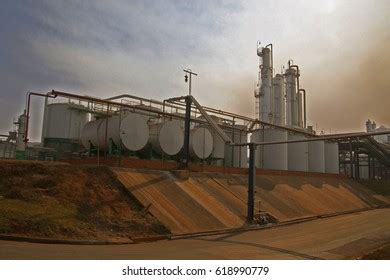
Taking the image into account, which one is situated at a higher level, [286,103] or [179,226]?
[286,103]

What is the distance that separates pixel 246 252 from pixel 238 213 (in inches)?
418

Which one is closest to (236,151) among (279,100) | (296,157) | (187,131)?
(296,157)

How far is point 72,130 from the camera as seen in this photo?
3906cm

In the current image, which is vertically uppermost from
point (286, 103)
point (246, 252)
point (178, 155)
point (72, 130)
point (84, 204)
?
point (286, 103)

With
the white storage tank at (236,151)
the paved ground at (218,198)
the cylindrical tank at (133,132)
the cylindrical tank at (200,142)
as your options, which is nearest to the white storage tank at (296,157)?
the paved ground at (218,198)

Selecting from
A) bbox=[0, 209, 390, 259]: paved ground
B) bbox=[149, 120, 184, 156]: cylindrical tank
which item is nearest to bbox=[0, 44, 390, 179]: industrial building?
bbox=[149, 120, 184, 156]: cylindrical tank

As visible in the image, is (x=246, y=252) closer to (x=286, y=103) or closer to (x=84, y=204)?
(x=84, y=204)

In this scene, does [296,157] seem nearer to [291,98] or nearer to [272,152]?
[272,152]

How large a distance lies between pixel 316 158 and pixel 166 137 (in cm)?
3019

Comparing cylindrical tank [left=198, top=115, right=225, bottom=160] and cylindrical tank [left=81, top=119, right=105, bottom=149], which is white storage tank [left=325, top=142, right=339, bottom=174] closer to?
cylindrical tank [left=198, top=115, right=225, bottom=160]

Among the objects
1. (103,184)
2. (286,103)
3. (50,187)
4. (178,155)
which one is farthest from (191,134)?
(286,103)

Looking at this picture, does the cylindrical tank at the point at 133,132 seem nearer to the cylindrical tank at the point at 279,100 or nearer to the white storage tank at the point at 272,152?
the white storage tank at the point at 272,152

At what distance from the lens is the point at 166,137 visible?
31.4m

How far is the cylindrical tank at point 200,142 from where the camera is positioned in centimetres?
3466
